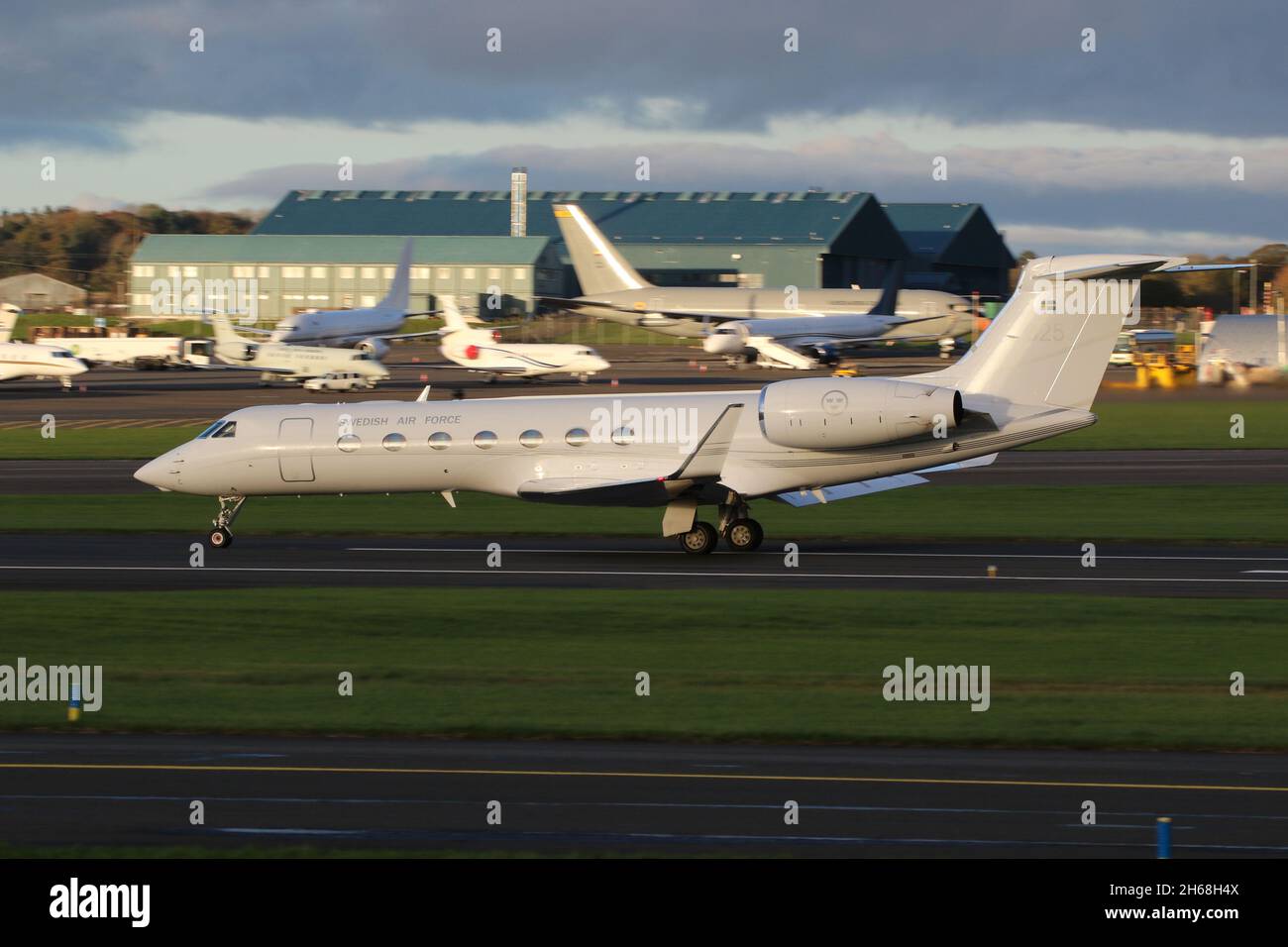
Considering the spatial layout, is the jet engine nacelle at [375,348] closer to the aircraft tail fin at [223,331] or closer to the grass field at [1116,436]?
the aircraft tail fin at [223,331]

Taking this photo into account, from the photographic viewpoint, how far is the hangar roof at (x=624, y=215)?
130 metres

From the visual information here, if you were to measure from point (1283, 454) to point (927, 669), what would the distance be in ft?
122

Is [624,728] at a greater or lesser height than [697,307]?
lesser

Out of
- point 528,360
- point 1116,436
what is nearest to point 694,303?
point 528,360

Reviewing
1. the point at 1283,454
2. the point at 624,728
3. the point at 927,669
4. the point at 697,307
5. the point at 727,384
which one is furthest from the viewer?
the point at 697,307

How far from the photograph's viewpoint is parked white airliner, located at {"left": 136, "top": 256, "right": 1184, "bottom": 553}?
29281mm

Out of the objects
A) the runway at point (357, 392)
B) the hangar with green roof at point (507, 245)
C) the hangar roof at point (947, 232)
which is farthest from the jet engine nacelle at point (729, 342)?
the hangar roof at point (947, 232)

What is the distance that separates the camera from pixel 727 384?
3014 inches

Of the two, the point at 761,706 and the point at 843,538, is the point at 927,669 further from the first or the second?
the point at 843,538

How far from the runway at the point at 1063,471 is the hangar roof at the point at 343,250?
73.9m

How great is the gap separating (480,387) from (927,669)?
63133 millimetres
